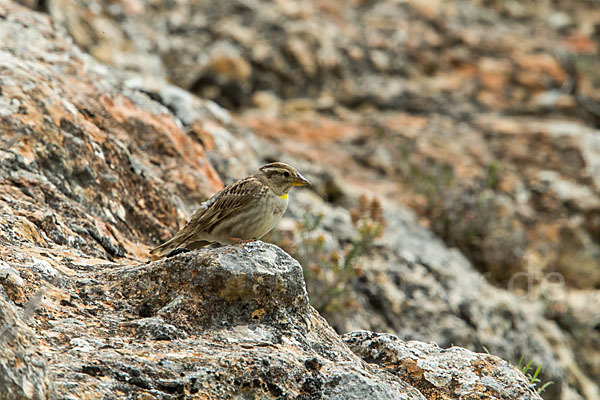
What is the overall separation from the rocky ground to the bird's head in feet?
3.31

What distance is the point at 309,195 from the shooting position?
28.9 feet

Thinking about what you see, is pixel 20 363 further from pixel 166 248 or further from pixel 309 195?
pixel 309 195

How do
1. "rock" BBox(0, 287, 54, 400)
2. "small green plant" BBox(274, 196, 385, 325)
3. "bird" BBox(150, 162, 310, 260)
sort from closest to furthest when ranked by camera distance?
"rock" BBox(0, 287, 54, 400), "bird" BBox(150, 162, 310, 260), "small green plant" BBox(274, 196, 385, 325)

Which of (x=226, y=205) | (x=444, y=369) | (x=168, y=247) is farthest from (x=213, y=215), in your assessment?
(x=444, y=369)

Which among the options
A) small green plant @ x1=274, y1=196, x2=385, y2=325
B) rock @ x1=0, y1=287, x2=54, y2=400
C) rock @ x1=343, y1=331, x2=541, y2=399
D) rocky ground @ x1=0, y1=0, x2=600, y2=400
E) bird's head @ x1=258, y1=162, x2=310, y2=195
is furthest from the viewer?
small green plant @ x1=274, y1=196, x2=385, y2=325

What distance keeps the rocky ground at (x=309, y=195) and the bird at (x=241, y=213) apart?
0.39 meters

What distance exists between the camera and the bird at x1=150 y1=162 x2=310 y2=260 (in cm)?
524

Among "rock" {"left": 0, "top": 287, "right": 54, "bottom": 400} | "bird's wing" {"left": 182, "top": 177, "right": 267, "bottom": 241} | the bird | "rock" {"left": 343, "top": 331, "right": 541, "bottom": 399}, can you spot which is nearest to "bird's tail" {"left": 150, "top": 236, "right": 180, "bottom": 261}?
the bird

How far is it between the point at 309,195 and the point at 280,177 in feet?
10.7

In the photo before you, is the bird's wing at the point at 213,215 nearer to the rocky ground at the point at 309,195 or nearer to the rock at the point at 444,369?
the rocky ground at the point at 309,195

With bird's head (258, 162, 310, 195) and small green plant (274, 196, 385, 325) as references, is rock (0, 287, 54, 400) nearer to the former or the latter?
bird's head (258, 162, 310, 195)

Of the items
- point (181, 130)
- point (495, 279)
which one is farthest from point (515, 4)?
point (181, 130)

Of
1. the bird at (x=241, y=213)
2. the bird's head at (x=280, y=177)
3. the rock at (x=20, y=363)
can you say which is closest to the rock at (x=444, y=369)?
the bird at (x=241, y=213)

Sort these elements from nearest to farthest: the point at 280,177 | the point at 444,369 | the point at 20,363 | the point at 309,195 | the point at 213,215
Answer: the point at 20,363 < the point at 444,369 < the point at 213,215 < the point at 280,177 < the point at 309,195
